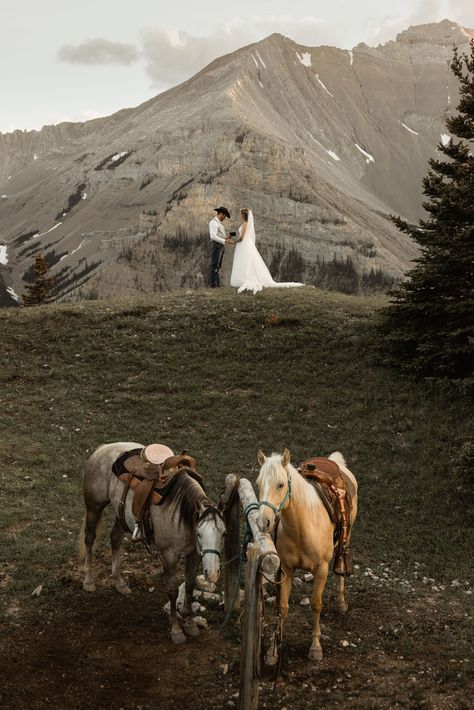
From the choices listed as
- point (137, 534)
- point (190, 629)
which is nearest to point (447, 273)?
point (137, 534)

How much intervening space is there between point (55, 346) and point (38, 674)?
52.9 feet

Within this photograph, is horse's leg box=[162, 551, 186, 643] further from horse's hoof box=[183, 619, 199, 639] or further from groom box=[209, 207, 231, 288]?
groom box=[209, 207, 231, 288]

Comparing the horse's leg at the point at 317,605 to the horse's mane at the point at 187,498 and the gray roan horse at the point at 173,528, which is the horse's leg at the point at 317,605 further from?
the horse's mane at the point at 187,498

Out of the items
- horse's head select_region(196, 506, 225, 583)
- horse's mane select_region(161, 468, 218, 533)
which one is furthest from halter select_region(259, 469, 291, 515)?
horse's mane select_region(161, 468, 218, 533)

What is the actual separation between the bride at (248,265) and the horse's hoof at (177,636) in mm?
19303

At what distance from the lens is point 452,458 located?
1440 cm

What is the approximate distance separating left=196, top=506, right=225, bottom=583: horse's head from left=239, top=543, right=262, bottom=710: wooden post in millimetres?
529

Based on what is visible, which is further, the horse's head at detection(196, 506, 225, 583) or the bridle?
the bridle

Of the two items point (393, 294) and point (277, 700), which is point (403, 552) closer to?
point (277, 700)

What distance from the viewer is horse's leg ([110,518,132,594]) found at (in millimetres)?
9320

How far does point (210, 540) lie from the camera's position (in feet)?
23.3

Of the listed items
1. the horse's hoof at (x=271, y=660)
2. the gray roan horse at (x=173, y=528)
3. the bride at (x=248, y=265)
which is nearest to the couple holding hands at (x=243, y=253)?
the bride at (x=248, y=265)

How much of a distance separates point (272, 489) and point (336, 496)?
2.10 metres

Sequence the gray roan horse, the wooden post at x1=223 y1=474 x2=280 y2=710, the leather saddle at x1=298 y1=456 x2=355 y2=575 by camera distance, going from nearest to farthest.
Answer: the wooden post at x1=223 y1=474 x2=280 y2=710 → the gray roan horse → the leather saddle at x1=298 y1=456 x2=355 y2=575
